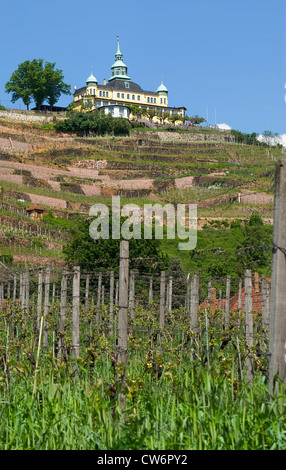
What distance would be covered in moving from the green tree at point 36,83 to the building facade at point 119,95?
4202 millimetres

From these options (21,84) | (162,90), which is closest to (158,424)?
(21,84)

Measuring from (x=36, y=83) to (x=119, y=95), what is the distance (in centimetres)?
1484

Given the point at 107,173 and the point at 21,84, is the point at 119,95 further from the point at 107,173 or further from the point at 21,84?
the point at 107,173

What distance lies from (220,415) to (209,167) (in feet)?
244

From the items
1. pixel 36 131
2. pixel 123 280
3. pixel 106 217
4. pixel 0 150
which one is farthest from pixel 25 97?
pixel 123 280

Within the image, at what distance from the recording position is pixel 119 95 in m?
104

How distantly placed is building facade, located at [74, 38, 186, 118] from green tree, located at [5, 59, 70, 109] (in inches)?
165

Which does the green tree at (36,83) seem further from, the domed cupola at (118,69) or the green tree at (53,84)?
the domed cupola at (118,69)

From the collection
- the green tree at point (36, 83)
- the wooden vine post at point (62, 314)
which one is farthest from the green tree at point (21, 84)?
the wooden vine post at point (62, 314)

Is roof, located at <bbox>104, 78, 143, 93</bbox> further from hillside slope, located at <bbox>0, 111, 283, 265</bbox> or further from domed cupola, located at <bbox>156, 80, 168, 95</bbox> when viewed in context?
hillside slope, located at <bbox>0, 111, 283, 265</bbox>

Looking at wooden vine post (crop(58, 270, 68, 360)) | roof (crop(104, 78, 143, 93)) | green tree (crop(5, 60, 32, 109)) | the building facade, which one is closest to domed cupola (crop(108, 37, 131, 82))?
the building facade

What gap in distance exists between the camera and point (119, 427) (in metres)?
4.57

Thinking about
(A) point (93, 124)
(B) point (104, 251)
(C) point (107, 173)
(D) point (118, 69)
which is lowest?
(B) point (104, 251)

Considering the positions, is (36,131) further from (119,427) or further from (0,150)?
(119,427)
